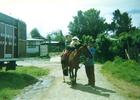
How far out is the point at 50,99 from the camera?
15.1 m

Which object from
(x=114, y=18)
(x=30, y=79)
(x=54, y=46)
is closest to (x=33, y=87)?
(x=30, y=79)

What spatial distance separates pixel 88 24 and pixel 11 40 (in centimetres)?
7507

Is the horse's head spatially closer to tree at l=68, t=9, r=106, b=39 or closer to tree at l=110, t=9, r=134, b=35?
tree at l=68, t=9, r=106, b=39

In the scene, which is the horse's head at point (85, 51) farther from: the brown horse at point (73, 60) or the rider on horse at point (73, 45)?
the rider on horse at point (73, 45)

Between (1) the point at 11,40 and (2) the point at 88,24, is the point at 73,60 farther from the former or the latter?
(2) the point at 88,24

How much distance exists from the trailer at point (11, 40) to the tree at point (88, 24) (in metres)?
68.1

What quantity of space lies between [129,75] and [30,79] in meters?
5.75

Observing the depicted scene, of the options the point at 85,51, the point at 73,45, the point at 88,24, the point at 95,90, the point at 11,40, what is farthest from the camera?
the point at 88,24

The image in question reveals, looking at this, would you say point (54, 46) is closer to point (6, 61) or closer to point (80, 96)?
point (6, 61)

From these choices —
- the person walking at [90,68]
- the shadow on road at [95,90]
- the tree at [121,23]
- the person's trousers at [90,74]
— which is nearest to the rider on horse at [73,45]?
the person walking at [90,68]

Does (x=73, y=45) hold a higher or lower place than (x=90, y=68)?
higher

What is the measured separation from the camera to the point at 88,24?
324ft

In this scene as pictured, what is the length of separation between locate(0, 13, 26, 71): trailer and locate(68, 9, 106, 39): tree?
223ft

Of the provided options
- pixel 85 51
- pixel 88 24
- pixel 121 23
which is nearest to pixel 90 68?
pixel 85 51
